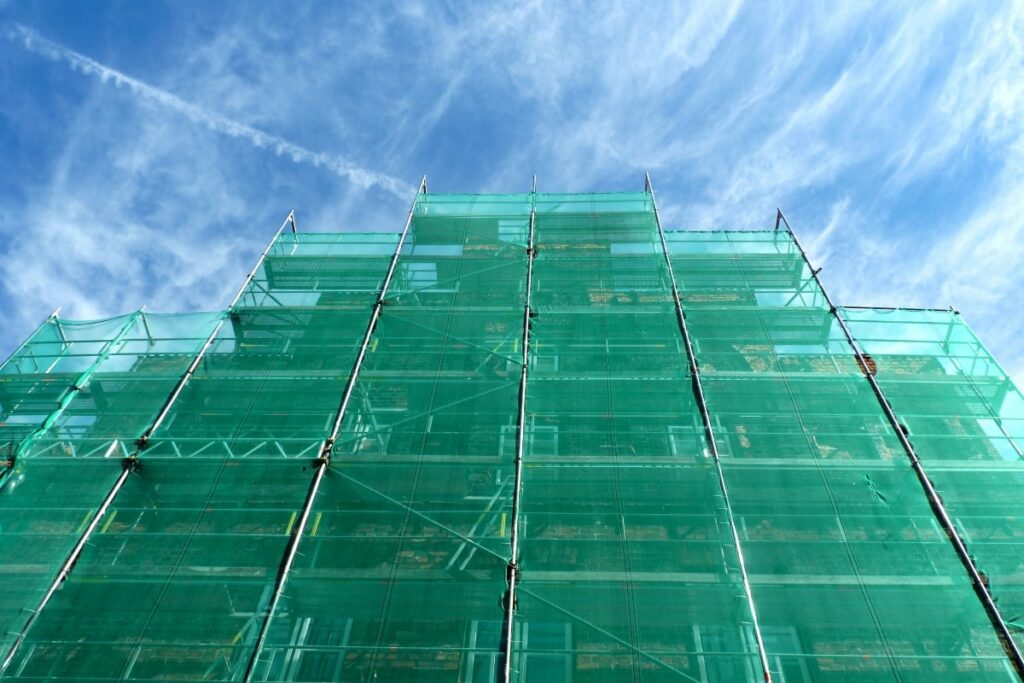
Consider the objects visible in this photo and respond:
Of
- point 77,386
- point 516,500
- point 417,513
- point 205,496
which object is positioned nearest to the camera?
point 516,500

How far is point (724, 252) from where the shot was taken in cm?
1398

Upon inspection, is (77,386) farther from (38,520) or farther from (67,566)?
(67,566)

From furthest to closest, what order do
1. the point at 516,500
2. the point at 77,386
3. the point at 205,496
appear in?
the point at 77,386 → the point at 205,496 → the point at 516,500

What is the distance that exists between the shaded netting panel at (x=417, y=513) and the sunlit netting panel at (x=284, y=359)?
0.51 m

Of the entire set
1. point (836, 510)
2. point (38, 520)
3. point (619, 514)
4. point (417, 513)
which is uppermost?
point (836, 510)

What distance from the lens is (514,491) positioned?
8.57 metres

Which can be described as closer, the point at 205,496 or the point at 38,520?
the point at 38,520

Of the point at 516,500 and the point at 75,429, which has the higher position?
the point at 75,429

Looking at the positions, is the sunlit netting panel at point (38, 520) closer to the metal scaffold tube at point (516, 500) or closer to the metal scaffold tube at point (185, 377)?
the metal scaffold tube at point (185, 377)

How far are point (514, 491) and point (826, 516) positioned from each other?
3.69 m

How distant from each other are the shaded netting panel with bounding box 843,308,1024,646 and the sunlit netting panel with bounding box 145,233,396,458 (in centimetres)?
813

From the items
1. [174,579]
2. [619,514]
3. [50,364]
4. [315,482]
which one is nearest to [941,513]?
[619,514]

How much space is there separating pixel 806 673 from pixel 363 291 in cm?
923

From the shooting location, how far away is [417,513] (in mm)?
8508
